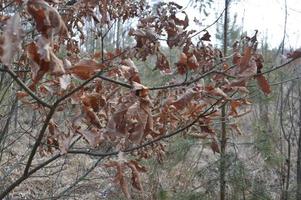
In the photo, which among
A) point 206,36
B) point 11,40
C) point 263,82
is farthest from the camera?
point 206,36

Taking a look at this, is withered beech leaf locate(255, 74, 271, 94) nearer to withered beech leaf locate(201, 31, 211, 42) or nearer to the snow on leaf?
withered beech leaf locate(201, 31, 211, 42)

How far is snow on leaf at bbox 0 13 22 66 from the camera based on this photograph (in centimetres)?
84

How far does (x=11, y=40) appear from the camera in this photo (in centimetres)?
85

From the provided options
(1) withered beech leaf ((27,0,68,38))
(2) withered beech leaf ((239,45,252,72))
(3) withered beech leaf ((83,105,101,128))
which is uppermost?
(2) withered beech leaf ((239,45,252,72))

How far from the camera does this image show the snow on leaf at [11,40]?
33.0 inches

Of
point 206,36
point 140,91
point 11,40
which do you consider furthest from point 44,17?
point 206,36

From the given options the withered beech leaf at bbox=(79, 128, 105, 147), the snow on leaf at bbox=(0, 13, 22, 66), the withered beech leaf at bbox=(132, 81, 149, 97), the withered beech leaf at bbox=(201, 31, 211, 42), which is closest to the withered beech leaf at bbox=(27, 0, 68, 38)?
the snow on leaf at bbox=(0, 13, 22, 66)

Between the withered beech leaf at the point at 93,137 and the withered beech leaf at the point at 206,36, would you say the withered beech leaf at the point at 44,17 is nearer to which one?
the withered beech leaf at the point at 93,137

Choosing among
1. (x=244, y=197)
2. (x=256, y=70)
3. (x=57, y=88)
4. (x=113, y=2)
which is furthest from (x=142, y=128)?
(x=244, y=197)

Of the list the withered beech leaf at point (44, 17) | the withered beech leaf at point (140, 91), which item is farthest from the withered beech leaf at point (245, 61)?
the withered beech leaf at point (44, 17)

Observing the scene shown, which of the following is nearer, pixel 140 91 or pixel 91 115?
pixel 140 91

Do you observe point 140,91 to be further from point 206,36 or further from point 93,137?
point 206,36

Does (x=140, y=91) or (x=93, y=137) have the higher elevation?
(x=140, y=91)

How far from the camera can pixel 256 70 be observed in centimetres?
138
